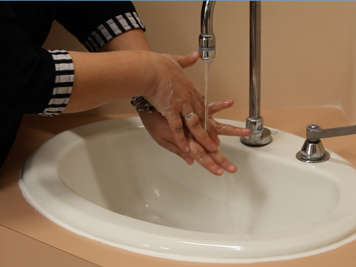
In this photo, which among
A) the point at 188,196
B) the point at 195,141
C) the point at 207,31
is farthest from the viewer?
the point at 188,196

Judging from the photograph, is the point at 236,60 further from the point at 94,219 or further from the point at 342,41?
the point at 94,219

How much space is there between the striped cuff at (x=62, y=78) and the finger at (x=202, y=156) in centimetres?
23

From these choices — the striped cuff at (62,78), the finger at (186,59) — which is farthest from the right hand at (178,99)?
the striped cuff at (62,78)

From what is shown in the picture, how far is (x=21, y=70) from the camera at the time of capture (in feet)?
2.07

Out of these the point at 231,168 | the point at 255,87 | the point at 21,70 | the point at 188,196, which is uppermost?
the point at 21,70

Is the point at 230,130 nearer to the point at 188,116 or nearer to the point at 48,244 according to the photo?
the point at 188,116

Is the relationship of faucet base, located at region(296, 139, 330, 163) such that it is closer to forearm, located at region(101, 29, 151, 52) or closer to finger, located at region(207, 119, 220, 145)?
finger, located at region(207, 119, 220, 145)

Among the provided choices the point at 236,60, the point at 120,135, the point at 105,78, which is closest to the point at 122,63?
the point at 105,78

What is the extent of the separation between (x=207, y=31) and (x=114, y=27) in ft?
0.82

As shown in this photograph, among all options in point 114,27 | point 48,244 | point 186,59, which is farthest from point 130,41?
point 48,244

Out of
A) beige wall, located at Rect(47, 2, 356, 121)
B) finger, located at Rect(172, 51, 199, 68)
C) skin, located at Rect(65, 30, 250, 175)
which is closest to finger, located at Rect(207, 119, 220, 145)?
skin, located at Rect(65, 30, 250, 175)

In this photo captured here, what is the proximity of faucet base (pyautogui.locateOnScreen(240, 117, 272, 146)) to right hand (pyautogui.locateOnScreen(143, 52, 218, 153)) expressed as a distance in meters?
0.06

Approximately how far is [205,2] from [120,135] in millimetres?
329

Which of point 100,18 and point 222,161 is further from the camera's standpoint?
point 100,18
